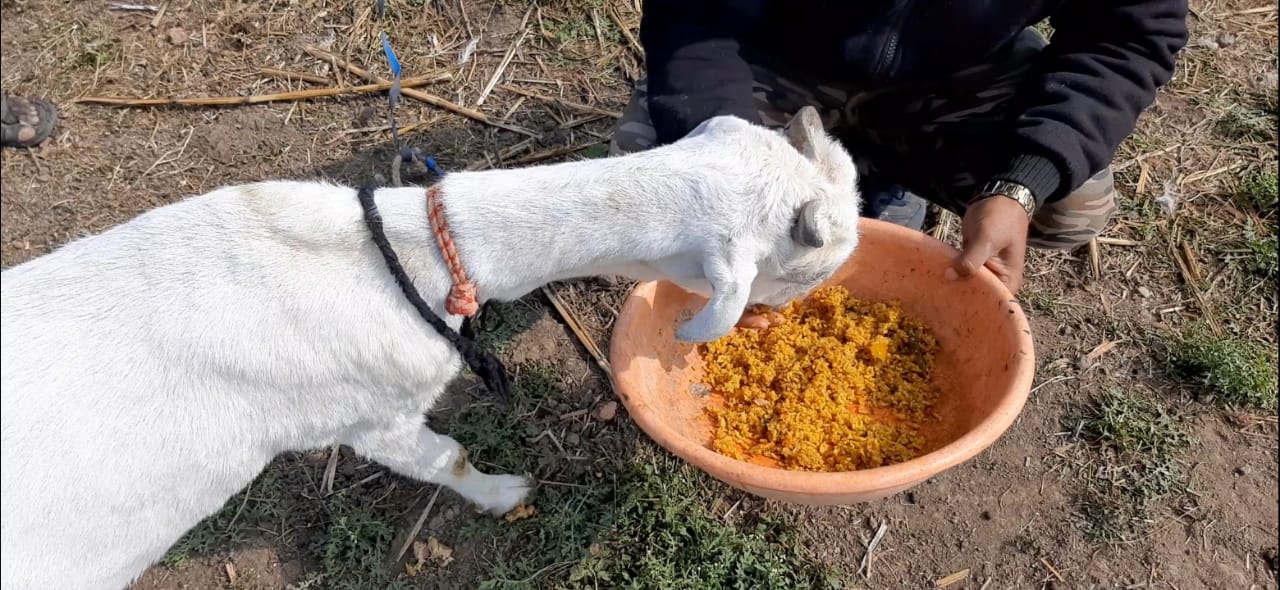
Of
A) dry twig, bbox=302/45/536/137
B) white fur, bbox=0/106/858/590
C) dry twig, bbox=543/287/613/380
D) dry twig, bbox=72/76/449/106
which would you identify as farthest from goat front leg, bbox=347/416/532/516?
dry twig, bbox=72/76/449/106

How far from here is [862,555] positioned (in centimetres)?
315

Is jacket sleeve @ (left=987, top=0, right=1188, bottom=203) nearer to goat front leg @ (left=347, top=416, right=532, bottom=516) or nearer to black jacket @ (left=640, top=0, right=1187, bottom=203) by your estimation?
black jacket @ (left=640, top=0, right=1187, bottom=203)

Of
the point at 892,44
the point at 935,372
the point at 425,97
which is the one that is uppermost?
the point at 892,44

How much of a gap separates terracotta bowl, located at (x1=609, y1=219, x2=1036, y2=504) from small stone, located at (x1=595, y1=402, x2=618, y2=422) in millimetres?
552

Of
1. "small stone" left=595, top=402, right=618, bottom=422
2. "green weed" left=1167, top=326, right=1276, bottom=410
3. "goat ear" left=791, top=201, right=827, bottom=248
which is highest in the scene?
"goat ear" left=791, top=201, right=827, bottom=248

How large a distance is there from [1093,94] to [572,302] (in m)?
2.26

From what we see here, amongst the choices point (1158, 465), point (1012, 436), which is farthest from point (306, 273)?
point (1158, 465)

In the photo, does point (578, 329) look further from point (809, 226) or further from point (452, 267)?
point (809, 226)

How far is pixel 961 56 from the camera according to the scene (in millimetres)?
3207

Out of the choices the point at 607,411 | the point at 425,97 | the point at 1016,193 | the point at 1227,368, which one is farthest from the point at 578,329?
the point at 1227,368

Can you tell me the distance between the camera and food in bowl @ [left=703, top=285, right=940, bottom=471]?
2.78 metres

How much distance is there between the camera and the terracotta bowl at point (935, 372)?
7.86ft

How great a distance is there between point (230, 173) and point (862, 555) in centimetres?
361

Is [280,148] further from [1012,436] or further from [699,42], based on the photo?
[1012,436]
